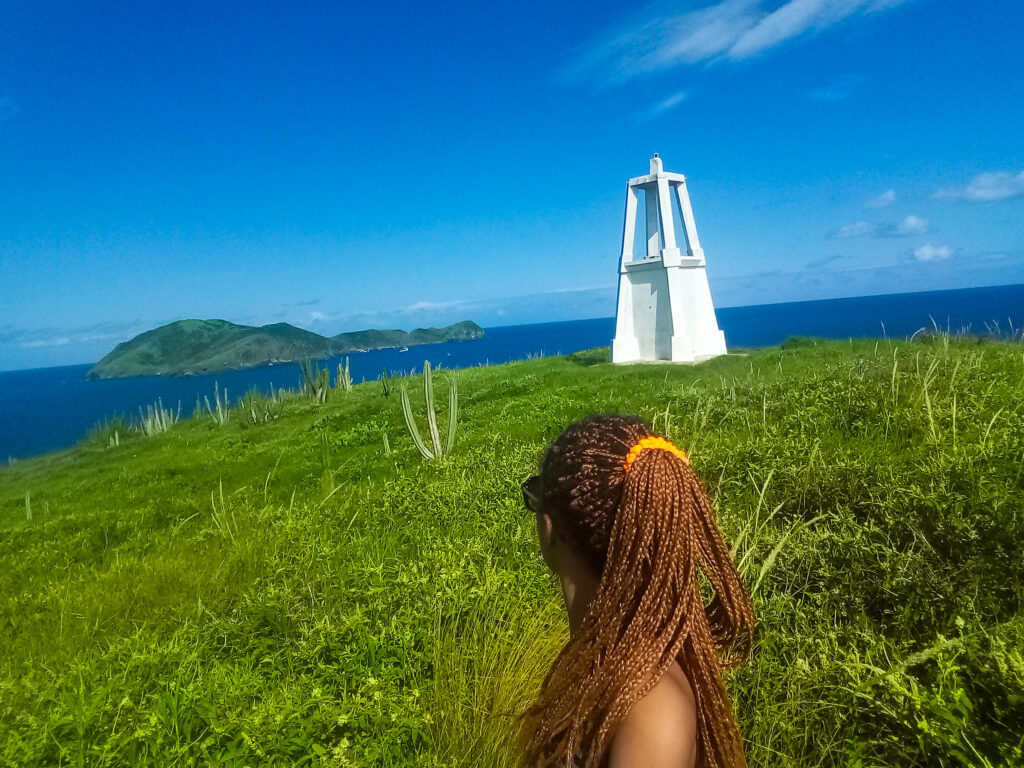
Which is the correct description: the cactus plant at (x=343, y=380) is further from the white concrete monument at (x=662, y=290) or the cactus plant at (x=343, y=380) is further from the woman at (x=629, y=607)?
the woman at (x=629, y=607)

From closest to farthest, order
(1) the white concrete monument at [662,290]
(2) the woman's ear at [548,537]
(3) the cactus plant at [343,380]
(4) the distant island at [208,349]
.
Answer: (2) the woman's ear at [548,537] < (1) the white concrete monument at [662,290] < (3) the cactus plant at [343,380] < (4) the distant island at [208,349]

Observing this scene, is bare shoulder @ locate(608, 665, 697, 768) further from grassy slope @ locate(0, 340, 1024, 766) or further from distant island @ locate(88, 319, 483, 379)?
distant island @ locate(88, 319, 483, 379)

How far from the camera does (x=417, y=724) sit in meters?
3.05

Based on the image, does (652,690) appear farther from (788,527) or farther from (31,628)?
(31,628)

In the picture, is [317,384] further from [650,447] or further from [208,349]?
[208,349]

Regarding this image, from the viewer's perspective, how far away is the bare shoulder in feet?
4.81

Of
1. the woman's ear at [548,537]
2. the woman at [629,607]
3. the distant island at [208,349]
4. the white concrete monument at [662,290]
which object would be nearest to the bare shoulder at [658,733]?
the woman at [629,607]

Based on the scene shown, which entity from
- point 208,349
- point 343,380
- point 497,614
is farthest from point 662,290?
point 208,349

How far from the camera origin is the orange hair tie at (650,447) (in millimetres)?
1727

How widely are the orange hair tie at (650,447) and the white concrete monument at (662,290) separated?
63.7 ft

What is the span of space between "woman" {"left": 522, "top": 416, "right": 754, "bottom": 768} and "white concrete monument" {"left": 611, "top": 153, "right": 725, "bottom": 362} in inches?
766

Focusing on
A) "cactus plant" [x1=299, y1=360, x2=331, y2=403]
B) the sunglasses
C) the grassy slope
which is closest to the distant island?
"cactus plant" [x1=299, y1=360, x2=331, y2=403]

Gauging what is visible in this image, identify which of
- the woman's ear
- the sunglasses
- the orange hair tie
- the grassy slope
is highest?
the orange hair tie

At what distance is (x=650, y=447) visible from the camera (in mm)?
1742
